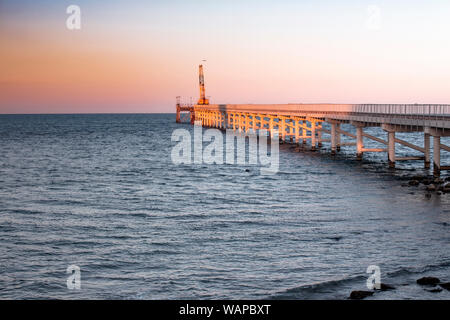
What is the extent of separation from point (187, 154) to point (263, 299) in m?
50.7

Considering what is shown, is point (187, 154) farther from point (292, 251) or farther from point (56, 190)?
point (292, 251)

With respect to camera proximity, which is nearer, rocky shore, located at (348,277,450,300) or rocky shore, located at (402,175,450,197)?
rocky shore, located at (348,277,450,300)

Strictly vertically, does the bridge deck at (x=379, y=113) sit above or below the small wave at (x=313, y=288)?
above

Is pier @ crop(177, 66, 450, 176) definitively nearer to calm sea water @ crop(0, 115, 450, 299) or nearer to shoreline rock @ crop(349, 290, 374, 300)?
calm sea water @ crop(0, 115, 450, 299)

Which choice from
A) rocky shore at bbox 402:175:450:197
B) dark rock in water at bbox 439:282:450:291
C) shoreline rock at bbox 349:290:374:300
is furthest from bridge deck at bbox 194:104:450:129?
shoreline rock at bbox 349:290:374:300

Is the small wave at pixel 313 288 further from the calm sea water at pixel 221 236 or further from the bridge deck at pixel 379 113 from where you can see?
the bridge deck at pixel 379 113

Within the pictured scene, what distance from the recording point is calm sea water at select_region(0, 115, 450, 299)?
1742 cm

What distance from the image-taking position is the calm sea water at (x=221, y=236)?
57.2ft

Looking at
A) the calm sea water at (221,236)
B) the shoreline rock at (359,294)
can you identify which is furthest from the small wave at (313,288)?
the shoreline rock at (359,294)

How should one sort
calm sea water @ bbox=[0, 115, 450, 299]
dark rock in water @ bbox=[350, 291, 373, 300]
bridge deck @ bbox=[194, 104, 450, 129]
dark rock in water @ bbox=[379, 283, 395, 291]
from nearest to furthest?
dark rock in water @ bbox=[350, 291, 373, 300] → dark rock in water @ bbox=[379, 283, 395, 291] → calm sea water @ bbox=[0, 115, 450, 299] → bridge deck @ bbox=[194, 104, 450, 129]

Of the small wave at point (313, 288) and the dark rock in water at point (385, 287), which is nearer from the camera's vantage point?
the small wave at point (313, 288)

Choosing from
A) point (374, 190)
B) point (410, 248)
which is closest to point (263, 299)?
point (410, 248)

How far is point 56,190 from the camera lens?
122ft

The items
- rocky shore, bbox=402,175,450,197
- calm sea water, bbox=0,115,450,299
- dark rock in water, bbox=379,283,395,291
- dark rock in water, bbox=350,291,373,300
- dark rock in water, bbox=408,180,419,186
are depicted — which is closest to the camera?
dark rock in water, bbox=350,291,373,300
